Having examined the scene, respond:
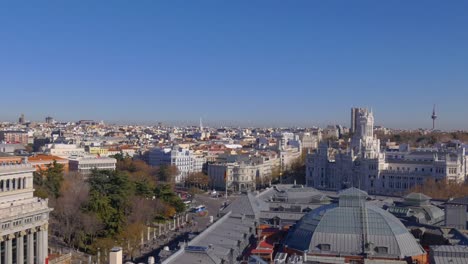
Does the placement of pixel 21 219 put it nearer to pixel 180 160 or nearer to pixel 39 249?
pixel 39 249

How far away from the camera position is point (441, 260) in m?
30.6

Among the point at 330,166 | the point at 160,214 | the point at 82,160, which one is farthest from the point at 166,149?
the point at 160,214

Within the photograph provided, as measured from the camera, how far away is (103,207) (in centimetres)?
5019

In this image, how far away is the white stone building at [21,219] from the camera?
38.1 meters

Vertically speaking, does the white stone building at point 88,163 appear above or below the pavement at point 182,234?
above

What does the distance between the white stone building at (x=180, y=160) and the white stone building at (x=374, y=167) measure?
27.2 m

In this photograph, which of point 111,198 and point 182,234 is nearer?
point 111,198

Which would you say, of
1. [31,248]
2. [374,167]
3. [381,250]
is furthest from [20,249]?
[374,167]

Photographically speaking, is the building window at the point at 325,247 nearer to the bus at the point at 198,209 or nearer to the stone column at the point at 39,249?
the stone column at the point at 39,249

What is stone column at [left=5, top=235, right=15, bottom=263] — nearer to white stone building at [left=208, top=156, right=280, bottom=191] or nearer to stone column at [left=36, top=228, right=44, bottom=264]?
stone column at [left=36, top=228, right=44, bottom=264]

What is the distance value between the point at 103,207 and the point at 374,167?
179 ft

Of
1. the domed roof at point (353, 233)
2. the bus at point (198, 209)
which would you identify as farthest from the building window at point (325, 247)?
the bus at point (198, 209)

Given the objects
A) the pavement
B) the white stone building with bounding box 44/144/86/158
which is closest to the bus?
the pavement

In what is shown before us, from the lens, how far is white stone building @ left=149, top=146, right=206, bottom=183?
117m
